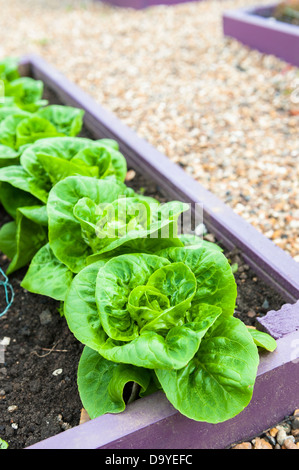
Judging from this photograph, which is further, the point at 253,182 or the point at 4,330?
the point at 253,182

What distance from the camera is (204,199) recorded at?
2564mm

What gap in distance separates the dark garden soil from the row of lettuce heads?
0.74 ft

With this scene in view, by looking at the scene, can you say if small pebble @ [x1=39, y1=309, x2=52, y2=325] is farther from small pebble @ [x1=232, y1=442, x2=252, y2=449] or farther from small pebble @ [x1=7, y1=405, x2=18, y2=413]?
small pebble @ [x1=232, y1=442, x2=252, y2=449]

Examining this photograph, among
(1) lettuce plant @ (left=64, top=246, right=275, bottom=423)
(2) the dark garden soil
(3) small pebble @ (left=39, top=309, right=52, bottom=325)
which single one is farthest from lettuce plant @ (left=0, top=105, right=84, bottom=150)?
(1) lettuce plant @ (left=64, top=246, right=275, bottom=423)

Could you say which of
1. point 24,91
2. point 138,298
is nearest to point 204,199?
point 138,298

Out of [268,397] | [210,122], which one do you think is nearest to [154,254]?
[268,397]

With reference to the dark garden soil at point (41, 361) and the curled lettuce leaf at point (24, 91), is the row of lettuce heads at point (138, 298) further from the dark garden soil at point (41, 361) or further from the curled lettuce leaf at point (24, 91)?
the curled lettuce leaf at point (24, 91)

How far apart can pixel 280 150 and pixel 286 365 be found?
220 cm

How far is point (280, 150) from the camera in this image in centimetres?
352

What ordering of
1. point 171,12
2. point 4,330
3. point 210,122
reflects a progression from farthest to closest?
point 171,12, point 210,122, point 4,330

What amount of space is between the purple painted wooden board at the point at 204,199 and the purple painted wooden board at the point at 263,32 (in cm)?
212

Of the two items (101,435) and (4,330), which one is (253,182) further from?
(101,435)

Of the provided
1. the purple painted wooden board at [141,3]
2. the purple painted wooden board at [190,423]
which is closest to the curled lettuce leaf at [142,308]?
the purple painted wooden board at [190,423]

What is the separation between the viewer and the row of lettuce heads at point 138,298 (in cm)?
147
